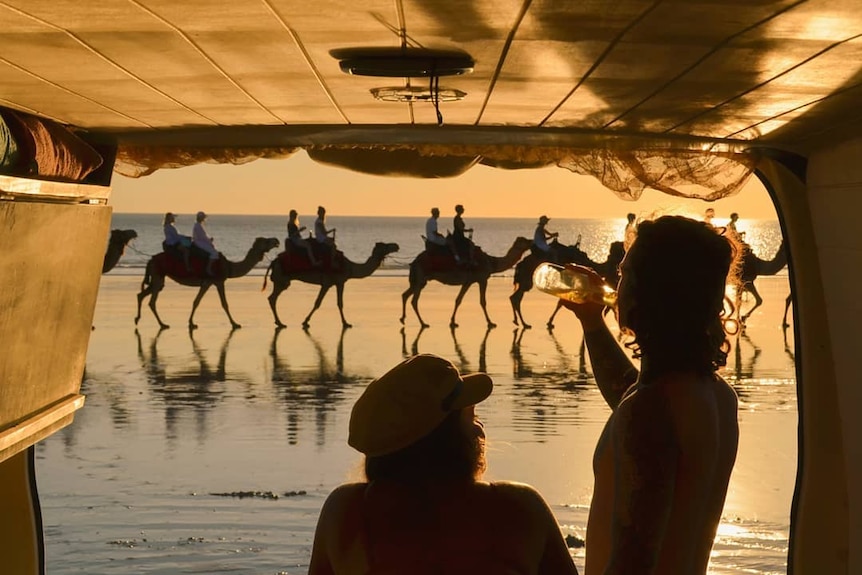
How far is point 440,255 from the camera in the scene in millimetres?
21219

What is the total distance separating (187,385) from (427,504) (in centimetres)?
1086

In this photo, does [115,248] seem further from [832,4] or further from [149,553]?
[832,4]

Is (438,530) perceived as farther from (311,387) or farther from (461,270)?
(461,270)

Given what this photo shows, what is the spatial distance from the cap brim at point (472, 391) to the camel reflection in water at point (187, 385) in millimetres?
7331

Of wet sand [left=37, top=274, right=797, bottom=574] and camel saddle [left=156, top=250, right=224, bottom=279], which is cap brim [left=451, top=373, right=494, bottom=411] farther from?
camel saddle [left=156, top=250, right=224, bottom=279]

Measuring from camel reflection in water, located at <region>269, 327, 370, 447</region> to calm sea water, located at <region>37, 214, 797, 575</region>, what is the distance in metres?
0.02

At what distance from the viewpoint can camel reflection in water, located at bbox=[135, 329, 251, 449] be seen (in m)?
10.4

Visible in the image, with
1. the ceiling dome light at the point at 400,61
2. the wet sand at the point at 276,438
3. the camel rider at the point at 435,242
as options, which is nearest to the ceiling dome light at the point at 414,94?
the ceiling dome light at the point at 400,61

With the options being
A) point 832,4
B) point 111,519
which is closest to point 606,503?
point 832,4

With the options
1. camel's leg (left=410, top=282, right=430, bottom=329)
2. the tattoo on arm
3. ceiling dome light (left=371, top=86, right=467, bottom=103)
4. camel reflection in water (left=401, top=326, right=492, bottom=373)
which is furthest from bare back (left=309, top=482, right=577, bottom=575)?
camel's leg (left=410, top=282, right=430, bottom=329)

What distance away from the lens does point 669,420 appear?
214cm

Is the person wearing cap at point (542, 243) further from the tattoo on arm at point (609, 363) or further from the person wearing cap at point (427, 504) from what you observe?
the person wearing cap at point (427, 504)

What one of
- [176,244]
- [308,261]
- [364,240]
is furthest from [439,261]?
[364,240]

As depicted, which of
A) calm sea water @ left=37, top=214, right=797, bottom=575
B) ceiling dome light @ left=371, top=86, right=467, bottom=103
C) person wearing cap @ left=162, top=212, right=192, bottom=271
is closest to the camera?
ceiling dome light @ left=371, top=86, right=467, bottom=103
